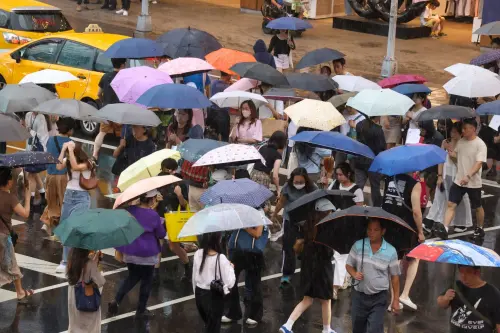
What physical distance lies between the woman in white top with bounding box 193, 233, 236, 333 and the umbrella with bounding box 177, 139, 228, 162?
118 inches

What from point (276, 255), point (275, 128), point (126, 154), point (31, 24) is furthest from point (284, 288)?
point (31, 24)

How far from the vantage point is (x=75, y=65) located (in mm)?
19594

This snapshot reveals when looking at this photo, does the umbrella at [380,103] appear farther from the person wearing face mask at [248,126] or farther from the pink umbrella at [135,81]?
the pink umbrella at [135,81]

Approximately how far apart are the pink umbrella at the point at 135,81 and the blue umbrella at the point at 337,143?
3.64m

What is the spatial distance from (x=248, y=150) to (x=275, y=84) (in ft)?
13.9

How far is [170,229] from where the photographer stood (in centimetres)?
1215

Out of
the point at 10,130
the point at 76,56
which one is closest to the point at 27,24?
the point at 76,56

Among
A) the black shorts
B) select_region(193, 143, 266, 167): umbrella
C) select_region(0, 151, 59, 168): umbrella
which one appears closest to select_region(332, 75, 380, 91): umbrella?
the black shorts

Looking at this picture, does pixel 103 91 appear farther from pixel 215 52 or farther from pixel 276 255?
pixel 276 255

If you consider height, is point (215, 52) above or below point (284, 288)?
above

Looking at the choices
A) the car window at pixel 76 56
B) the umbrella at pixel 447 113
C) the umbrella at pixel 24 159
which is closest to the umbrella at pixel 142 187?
the umbrella at pixel 24 159

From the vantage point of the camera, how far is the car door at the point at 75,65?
19281 mm

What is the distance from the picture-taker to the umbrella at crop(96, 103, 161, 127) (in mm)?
14234

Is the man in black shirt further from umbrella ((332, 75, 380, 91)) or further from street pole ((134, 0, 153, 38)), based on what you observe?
street pole ((134, 0, 153, 38))
